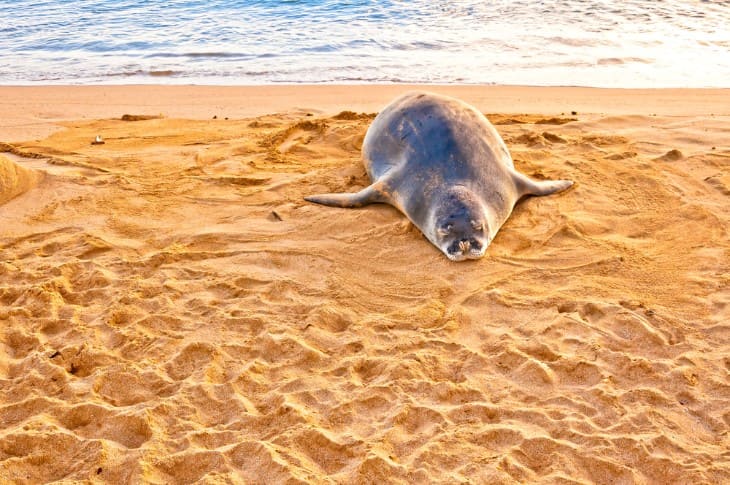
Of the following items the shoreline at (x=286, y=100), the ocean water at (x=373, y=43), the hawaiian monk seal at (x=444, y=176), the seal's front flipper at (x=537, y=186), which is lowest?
the ocean water at (x=373, y=43)

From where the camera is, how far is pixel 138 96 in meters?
9.73

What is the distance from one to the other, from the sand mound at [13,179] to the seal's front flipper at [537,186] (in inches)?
159

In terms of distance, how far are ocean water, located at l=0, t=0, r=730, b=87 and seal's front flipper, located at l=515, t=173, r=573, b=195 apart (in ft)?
15.4

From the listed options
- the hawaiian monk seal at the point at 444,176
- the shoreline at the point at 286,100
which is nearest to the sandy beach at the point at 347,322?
the hawaiian monk seal at the point at 444,176

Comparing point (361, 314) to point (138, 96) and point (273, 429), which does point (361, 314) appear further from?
point (138, 96)

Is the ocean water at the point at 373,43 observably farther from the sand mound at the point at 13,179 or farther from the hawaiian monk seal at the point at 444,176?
the sand mound at the point at 13,179

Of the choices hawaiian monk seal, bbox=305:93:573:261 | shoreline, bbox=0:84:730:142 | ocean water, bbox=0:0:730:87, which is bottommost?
ocean water, bbox=0:0:730:87

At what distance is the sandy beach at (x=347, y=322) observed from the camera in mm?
3055

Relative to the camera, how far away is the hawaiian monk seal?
4.97 meters

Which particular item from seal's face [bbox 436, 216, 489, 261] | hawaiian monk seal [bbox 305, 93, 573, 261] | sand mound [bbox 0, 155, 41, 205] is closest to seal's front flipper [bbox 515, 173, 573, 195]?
hawaiian monk seal [bbox 305, 93, 573, 261]

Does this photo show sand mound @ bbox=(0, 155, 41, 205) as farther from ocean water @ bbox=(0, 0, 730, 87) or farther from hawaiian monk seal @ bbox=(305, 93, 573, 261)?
ocean water @ bbox=(0, 0, 730, 87)

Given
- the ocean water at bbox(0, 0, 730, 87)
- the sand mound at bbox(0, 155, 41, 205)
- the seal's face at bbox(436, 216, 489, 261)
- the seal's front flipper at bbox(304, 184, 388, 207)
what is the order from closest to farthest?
the seal's face at bbox(436, 216, 489, 261), the seal's front flipper at bbox(304, 184, 388, 207), the sand mound at bbox(0, 155, 41, 205), the ocean water at bbox(0, 0, 730, 87)

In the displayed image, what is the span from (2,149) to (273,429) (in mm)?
5209

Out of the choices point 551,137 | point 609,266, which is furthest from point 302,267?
point 551,137
